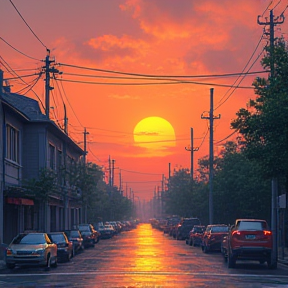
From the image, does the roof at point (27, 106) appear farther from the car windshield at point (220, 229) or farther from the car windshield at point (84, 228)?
the car windshield at point (220, 229)

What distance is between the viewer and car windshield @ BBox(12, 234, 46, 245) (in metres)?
27.0

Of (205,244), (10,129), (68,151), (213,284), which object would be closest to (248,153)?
(213,284)

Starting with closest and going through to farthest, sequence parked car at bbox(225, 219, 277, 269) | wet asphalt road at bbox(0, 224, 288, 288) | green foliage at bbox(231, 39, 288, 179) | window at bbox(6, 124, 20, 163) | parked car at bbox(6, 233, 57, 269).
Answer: wet asphalt road at bbox(0, 224, 288, 288)
green foliage at bbox(231, 39, 288, 179)
parked car at bbox(6, 233, 57, 269)
parked car at bbox(225, 219, 277, 269)
window at bbox(6, 124, 20, 163)

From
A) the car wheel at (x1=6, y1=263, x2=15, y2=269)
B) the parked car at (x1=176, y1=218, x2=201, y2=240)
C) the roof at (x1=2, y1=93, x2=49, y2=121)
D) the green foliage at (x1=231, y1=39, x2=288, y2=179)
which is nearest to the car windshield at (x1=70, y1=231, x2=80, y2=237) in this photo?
the roof at (x1=2, y1=93, x2=49, y2=121)

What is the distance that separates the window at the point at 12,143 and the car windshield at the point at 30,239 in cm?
1125

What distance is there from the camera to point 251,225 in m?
27.0

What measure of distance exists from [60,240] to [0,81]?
9301 mm

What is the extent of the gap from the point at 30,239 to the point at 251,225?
9.44 metres

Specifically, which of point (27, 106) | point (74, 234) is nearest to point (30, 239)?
point (74, 234)

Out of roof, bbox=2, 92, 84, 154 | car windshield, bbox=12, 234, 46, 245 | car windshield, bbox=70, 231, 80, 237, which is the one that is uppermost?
roof, bbox=2, 92, 84, 154

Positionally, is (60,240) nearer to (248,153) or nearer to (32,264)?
(32,264)

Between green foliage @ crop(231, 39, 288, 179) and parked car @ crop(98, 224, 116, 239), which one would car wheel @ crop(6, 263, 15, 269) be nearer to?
green foliage @ crop(231, 39, 288, 179)

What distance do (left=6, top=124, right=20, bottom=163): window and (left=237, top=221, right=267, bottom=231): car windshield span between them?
16.5 m

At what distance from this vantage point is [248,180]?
155ft
